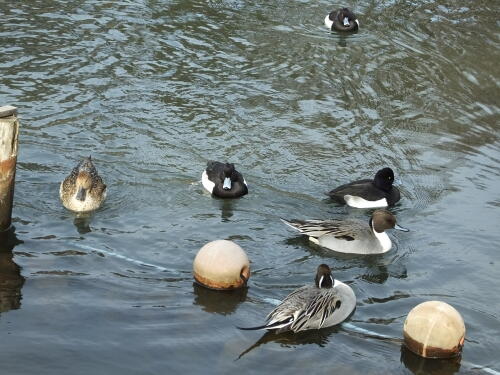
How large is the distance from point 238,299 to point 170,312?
2.73 feet

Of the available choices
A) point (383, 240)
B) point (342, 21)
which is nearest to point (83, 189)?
point (383, 240)

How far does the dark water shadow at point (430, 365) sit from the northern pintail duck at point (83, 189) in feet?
16.9

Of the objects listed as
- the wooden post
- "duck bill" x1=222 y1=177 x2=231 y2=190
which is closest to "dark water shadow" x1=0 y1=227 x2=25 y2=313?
the wooden post

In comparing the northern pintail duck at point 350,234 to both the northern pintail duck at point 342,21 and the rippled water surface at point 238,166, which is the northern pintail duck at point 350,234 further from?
the northern pintail duck at point 342,21

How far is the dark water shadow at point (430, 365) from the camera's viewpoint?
32.7 feet

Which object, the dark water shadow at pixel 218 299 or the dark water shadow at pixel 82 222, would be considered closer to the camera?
the dark water shadow at pixel 218 299

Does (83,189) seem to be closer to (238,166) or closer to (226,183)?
(226,183)

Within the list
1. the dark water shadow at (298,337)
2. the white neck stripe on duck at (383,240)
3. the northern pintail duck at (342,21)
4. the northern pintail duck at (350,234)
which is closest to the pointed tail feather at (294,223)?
the northern pintail duck at (350,234)

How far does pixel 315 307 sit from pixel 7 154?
413cm

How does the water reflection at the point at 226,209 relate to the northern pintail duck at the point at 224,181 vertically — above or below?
below

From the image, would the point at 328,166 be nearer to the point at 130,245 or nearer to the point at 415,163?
the point at 415,163

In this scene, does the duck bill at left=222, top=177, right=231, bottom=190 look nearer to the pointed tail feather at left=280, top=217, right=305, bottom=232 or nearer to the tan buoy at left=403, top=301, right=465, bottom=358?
the pointed tail feather at left=280, top=217, right=305, bottom=232

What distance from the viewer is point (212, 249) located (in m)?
11.0

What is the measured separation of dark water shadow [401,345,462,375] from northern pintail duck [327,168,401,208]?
4.25 meters
